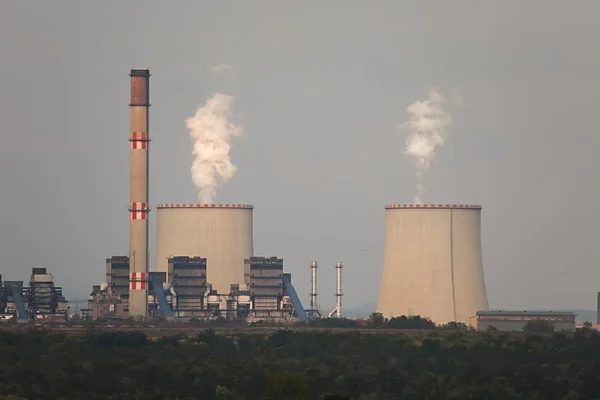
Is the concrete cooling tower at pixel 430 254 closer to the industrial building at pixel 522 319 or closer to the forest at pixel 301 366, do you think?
the forest at pixel 301 366

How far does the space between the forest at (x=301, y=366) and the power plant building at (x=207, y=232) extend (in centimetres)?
1266

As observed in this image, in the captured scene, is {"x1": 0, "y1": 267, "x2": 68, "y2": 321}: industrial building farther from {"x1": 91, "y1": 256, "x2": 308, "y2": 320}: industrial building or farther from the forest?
→ the forest

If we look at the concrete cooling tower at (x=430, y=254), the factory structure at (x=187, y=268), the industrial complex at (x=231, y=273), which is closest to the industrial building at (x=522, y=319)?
the industrial complex at (x=231, y=273)

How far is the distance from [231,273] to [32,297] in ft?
51.6

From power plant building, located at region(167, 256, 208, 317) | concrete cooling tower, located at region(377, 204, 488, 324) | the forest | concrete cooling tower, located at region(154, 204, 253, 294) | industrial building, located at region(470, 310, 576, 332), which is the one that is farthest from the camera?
power plant building, located at region(167, 256, 208, 317)

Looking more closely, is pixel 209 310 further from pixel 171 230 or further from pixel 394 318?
pixel 394 318

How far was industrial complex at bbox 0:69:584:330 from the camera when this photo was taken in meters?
98.8

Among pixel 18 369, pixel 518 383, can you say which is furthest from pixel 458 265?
pixel 18 369

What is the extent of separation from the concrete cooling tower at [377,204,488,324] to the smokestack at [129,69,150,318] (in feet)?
65.4

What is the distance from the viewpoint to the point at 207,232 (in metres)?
112

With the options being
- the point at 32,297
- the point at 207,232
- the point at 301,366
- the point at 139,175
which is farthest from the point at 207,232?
the point at 301,366

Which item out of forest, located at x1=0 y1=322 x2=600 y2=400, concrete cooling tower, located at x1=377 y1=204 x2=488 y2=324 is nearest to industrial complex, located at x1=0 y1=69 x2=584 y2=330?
concrete cooling tower, located at x1=377 y1=204 x2=488 y2=324

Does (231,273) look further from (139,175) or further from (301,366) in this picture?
(301,366)

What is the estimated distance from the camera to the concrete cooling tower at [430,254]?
98.2m
